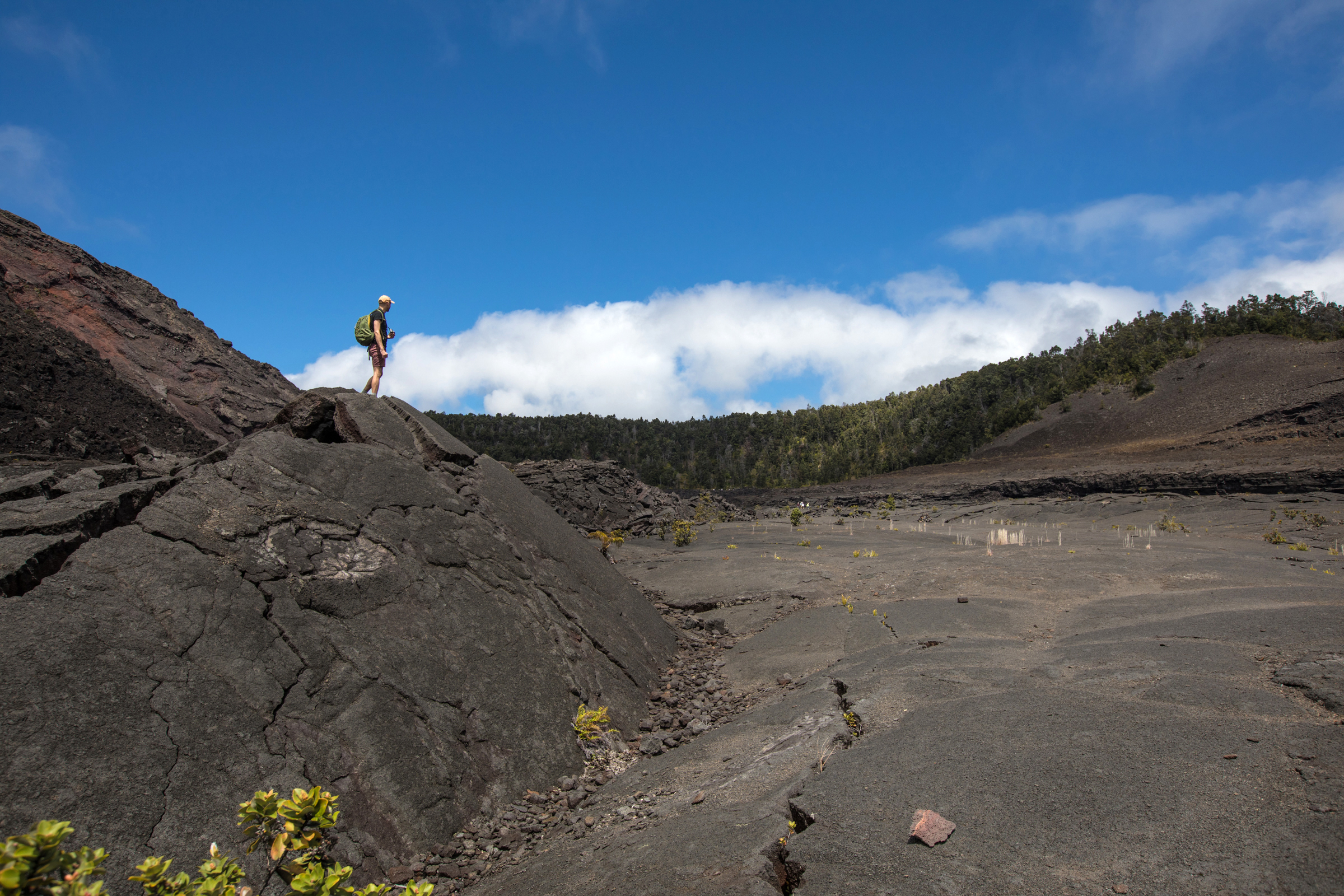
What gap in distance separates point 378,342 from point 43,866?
7.93m

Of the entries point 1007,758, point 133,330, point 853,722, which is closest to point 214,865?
point 1007,758

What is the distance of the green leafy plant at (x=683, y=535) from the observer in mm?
20875

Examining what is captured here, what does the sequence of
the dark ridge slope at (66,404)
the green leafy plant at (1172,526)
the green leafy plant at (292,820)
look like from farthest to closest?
the green leafy plant at (1172,526) → the dark ridge slope at (66,404) → the green leafy plant at (292,820)

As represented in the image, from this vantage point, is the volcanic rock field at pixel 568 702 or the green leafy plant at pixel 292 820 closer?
the green leafy plant at pixel 292 820

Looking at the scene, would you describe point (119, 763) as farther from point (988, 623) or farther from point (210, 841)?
point (988, 623)

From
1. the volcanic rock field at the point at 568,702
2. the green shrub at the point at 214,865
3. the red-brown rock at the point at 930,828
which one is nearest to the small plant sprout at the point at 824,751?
the volcanic rock field at the point at 568,702

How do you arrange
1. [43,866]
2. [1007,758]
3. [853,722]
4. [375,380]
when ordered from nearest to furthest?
[43,866] → [1007,758] → [853,722] → [375,380]

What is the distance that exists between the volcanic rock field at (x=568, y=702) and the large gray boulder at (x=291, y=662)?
2 cm

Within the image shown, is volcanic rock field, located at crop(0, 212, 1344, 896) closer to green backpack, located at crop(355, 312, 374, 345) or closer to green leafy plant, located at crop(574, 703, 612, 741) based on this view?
green leafy plant, located at crop(574, 703, 612, 741)

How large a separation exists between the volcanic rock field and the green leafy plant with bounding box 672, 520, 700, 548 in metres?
10.6

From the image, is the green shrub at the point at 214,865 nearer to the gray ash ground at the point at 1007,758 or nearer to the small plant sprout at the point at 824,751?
the gray ash ground at the point at 1007,758

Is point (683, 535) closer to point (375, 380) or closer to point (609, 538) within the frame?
point (609, 538)

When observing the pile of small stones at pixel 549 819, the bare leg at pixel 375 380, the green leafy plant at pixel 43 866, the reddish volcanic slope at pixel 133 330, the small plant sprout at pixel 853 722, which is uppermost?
the reddish volcanic slope at pixel 133 330

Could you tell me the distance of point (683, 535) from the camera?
2103 cm
